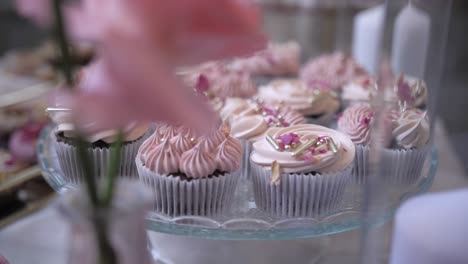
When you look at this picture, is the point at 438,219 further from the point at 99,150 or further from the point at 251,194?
the point at 99,150

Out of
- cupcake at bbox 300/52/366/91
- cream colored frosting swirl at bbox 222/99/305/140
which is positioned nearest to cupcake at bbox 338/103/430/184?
cream colored frosting swirl at bbox 222/99/305/140

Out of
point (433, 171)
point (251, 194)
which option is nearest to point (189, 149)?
point (251, 194)

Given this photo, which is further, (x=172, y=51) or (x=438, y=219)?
(x=438, y=219)

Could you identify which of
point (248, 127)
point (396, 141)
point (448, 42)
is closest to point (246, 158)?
point (248, 127)

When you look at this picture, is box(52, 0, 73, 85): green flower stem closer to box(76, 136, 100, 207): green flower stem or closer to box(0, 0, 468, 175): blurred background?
box(76, 136, 100, 207): green flower stem

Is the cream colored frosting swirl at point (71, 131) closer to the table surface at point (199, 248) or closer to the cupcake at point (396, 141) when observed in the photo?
the table surface at point (199, 248)

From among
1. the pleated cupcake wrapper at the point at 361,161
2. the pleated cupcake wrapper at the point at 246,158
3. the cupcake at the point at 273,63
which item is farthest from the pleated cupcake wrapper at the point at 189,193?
the cupcake at the point at 273,63
